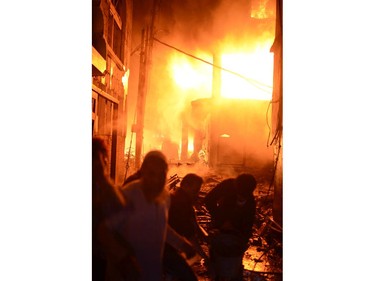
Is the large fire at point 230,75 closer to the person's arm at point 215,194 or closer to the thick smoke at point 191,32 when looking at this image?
the thick smoke at point 191,32

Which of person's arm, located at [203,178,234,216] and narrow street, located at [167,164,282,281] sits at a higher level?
person's arm, located at [203,178,234,216]

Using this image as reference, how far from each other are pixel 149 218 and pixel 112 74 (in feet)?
5.19

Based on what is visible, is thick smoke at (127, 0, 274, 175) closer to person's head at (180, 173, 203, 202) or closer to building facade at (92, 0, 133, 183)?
building facade at (92, 0, 133, 183)

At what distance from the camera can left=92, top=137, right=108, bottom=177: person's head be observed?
2.52 metres

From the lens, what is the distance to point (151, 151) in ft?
8.56

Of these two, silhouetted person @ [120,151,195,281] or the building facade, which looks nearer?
silhouetted person @ [120,151,195,281]

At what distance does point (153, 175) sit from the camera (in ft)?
8.23

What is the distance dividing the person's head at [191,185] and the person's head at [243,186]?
314 mm

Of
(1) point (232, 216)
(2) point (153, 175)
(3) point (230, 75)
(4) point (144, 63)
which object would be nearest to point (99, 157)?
(2) point (153, 175)

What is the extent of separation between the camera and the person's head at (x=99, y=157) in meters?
2.52

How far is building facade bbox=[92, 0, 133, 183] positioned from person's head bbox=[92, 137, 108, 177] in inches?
1.9

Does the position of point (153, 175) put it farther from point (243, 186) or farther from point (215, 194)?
point (243, 186)

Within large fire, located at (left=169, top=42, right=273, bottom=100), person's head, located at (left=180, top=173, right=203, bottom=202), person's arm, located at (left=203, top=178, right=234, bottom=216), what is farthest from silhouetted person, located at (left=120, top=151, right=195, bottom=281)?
large fire, located at (left=169, top=42, right=273, bottom=100)

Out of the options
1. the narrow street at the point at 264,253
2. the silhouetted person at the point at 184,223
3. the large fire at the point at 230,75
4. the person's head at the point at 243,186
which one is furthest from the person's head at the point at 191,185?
the large fire at the point at 230,75
